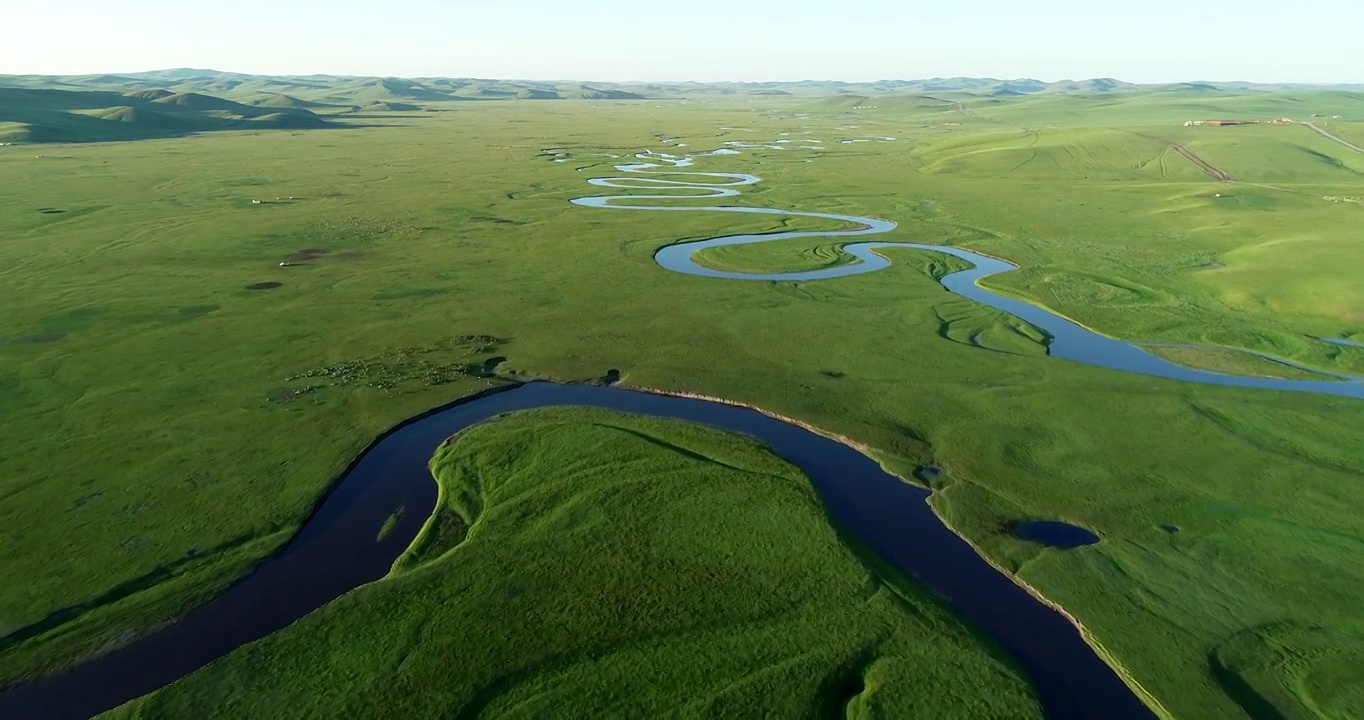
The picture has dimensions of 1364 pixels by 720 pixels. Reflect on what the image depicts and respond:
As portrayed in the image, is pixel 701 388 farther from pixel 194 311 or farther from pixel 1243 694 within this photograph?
pixel 194 311

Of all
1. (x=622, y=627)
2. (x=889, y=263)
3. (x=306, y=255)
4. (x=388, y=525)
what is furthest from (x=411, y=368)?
(x=889, y=263)

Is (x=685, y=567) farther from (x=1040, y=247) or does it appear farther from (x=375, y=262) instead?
(x=1040, y=247)

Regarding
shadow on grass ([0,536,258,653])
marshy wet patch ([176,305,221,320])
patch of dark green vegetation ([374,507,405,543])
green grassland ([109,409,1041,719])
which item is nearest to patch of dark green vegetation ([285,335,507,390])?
green grassland ([109,409,1041,719])

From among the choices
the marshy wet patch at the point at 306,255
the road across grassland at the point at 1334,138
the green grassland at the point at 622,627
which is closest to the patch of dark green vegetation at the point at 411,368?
the green grassland at the point at 622,627

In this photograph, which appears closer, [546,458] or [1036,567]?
[1036,567]

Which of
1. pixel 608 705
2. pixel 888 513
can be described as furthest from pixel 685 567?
pixel 888 513
